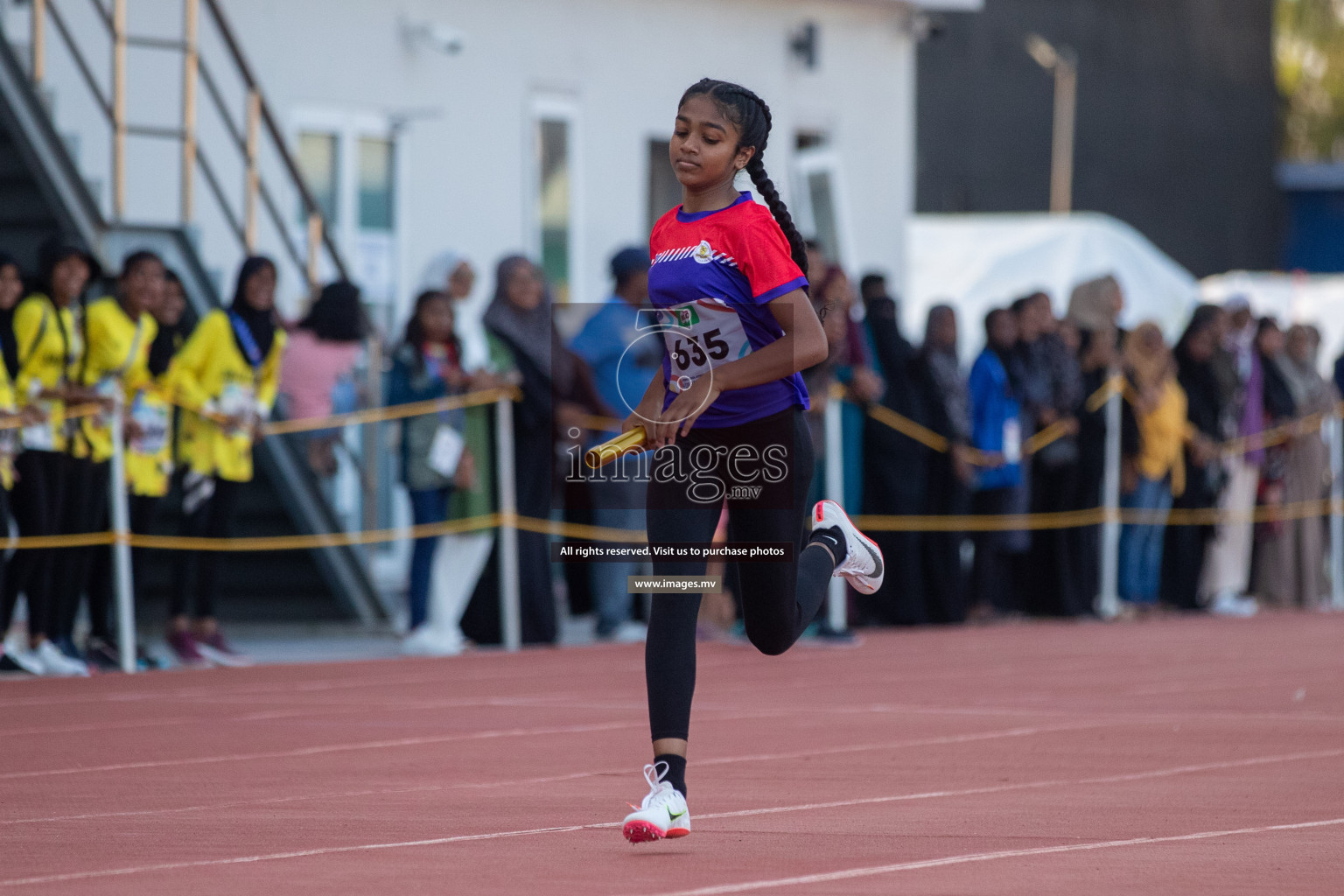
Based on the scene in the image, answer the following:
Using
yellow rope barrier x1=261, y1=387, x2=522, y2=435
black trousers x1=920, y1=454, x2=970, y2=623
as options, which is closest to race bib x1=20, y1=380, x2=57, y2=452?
yellow rope barrier x1=261, y1=387, x2=522, y2=435

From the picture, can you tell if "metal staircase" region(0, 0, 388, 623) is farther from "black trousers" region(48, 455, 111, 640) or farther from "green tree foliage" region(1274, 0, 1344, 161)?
"green tree foliage" region(1274, 0, 1344, 161)

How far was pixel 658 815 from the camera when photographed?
5.34 meters

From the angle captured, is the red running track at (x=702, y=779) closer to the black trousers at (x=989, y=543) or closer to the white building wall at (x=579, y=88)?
the black trousers at (x=989, y=543)

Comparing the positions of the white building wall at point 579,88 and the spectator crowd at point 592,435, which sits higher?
the white building wall at point 579,88

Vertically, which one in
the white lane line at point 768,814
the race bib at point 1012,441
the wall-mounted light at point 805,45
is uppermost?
the wall-mounted light at point 805,45

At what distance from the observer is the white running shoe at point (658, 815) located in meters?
5.29

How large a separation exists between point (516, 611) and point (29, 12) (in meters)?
4.71

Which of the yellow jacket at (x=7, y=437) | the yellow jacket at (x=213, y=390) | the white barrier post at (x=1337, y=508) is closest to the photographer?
the yellow jacket at (x=7, y=437)

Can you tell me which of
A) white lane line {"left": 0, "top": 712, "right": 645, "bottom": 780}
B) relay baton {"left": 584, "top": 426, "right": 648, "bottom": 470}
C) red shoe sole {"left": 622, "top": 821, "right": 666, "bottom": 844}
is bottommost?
white lane line {"left": 0, "top": 712, "right": 645, "bottom": 780}

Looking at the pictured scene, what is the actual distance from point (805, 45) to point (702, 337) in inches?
601

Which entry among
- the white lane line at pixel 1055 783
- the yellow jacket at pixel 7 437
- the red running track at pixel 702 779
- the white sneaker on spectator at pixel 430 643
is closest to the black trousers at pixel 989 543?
the red running track at pixel 702 779

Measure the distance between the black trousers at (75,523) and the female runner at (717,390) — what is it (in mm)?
6039

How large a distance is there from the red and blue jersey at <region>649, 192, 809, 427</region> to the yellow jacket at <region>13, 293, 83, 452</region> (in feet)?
19.2

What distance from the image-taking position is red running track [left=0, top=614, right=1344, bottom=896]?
514 centimetres
